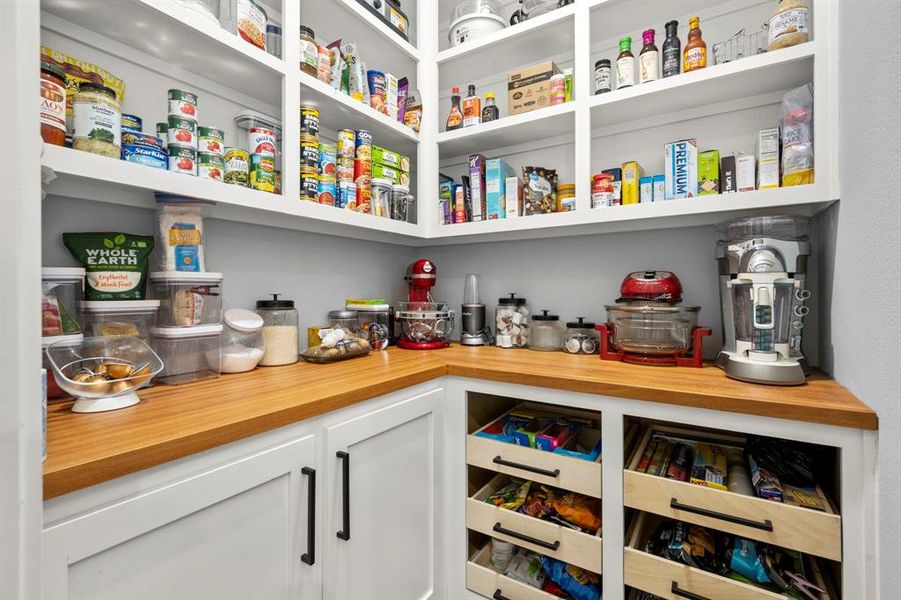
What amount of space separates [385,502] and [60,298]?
917 mm

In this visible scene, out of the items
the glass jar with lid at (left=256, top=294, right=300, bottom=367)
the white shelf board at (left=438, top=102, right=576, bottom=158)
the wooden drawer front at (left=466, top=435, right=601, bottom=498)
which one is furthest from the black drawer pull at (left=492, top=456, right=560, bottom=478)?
the white shelf board at (left=438, top=102, right=576, bottom=158)

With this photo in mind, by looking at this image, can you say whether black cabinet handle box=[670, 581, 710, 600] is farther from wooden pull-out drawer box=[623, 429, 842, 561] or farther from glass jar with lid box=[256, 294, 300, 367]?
glass jar with lid box=[256, 294, 300, 367]

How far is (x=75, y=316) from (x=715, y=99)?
79.4 inches

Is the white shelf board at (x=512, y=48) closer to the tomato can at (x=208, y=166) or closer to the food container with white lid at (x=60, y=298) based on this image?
the tomato can at (x=208, y=166)

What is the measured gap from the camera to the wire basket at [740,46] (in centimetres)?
132

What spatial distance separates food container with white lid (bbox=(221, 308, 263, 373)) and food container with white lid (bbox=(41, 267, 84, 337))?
0.34m

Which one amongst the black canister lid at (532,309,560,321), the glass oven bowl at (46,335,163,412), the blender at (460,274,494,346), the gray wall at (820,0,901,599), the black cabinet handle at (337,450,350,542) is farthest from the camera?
the blender at (460,274,494,346)

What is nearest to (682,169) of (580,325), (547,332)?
(580,325)

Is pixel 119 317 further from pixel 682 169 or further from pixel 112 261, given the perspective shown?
pixel 682 169

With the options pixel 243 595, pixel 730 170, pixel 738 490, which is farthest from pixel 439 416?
pixel 730 170

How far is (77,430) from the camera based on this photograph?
706 millimetres

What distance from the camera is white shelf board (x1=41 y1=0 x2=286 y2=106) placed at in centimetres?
96

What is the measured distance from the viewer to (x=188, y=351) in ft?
3.61

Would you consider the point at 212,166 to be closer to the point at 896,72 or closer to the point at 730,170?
the point at 896,72
